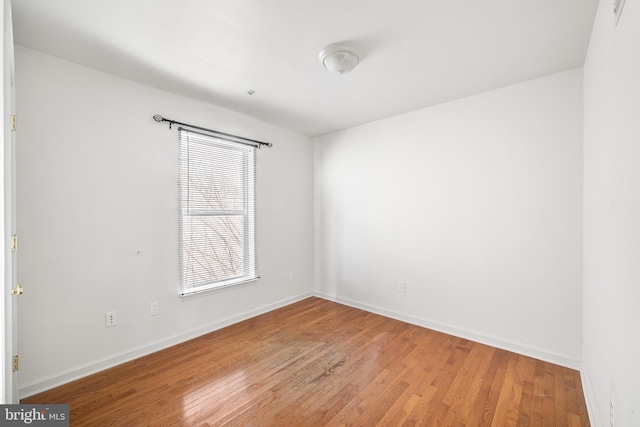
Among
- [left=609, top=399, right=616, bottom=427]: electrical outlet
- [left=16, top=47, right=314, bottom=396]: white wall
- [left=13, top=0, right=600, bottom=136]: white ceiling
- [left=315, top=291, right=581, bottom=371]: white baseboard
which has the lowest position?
[left=315, top=291, right=581, bottom=371]: white baseboard

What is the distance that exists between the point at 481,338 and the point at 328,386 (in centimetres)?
170

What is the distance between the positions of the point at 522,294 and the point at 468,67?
2.08m

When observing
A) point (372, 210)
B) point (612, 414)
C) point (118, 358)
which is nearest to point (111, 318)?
point (118, 358)

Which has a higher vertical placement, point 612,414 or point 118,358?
point 612,414

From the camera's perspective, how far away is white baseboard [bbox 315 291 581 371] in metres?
2.35

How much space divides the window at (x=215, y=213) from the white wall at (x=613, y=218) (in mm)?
3106

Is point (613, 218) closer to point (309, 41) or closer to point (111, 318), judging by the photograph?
point (309, 41)

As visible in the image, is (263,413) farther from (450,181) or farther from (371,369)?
(450,181)

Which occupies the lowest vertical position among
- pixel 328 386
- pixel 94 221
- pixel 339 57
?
pixel 328 386

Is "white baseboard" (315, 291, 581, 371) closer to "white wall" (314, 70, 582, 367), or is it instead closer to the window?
"white wall" (314, 70, 582, 367)

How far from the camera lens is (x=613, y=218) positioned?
4.41ft

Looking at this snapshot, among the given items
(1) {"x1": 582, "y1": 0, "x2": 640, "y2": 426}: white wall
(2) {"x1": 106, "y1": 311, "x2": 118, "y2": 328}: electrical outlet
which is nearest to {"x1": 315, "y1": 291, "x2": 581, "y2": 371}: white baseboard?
(1) {"x1": 582, "y1": 0, "x2": 640, "y2": 426}: white wall

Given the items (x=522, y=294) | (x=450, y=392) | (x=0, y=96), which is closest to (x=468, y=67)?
(x=522, y=294)

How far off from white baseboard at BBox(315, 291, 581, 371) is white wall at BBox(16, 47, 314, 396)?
191 cm
